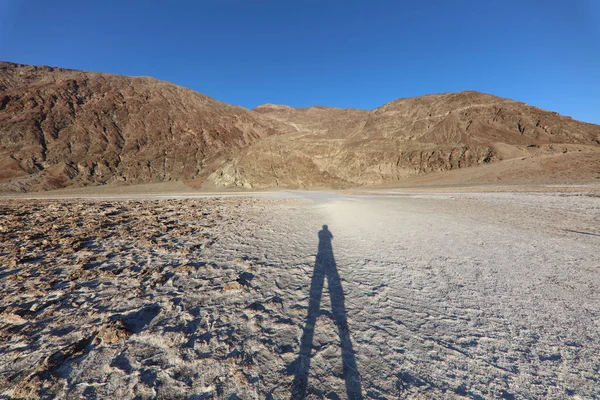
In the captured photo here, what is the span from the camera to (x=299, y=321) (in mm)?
2840

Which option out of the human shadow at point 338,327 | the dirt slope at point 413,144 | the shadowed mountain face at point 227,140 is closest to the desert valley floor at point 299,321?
the human shadow at point 338,327

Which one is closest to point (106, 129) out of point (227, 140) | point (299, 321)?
point (227, 140)

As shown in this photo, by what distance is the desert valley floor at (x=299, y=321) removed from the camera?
6.32 feet

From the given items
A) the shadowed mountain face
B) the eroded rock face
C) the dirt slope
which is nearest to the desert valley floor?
the dirt slope

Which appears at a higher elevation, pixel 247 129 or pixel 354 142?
pixel 247 129

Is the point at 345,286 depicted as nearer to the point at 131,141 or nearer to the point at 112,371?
the point at 112,371

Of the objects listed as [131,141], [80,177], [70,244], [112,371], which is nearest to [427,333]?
[112,371]

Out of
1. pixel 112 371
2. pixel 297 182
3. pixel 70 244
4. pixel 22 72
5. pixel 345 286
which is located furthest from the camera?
pixel 22 72

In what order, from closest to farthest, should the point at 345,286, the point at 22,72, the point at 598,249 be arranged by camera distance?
the point at 345,286 < the point at 598,249 < the point at 22,72

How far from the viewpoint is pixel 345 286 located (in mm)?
3762

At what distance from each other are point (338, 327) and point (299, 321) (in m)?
0.48

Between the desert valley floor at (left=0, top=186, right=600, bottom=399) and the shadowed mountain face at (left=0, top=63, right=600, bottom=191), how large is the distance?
5269 cm

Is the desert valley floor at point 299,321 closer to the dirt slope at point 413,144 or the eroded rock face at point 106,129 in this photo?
the dirt slope at point 413,144

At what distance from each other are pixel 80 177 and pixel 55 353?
7837 centimetres
